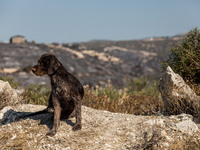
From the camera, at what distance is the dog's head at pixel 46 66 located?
209 inches

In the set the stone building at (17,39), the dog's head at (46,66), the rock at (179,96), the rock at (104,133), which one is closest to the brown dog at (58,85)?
the dog's head at (46,66)

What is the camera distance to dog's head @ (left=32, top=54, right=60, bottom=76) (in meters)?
5.31

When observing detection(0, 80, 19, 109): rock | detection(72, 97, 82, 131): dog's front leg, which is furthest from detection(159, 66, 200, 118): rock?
detection(0, 80, 19, 109): rock

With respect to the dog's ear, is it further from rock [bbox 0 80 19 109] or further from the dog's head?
rock [bbox 0 80 19 109]

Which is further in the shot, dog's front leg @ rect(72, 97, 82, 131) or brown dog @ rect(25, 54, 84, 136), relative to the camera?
dog's front leg @ rect(72, 97, 82, 131)

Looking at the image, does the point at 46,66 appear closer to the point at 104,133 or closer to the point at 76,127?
the point at 76,127

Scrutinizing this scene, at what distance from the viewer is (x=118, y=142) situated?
16.9 feet

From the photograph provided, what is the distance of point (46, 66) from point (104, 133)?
78.6 inches

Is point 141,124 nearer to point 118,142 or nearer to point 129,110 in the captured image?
point 118,142

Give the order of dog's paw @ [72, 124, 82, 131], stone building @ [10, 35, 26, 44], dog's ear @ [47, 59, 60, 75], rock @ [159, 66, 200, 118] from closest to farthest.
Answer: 1. dog's ear @ [47, 59, 60, 75]
2. dog's paw @ [72, 124, 82, 131]
3. rock @ [159, 66, 200, 118]
4. stone building @ [10, 35, 26, 44]

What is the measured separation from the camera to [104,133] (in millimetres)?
5434

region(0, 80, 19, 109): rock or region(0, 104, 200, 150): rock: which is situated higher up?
region(0, 80, 19, 109): rock

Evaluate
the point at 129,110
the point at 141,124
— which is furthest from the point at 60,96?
the point at 129,110

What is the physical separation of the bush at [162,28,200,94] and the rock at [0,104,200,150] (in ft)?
6.54
